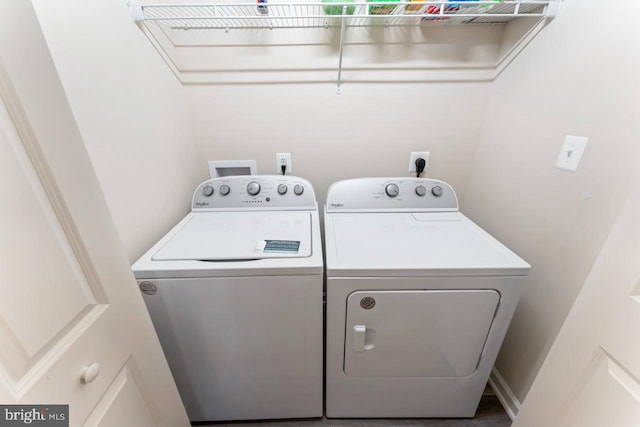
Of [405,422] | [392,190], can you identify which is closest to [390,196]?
[392,190]

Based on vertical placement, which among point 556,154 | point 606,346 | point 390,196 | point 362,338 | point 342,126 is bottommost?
point 362,338

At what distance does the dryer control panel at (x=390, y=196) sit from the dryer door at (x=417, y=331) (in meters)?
0.56

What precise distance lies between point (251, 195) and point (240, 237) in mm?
370

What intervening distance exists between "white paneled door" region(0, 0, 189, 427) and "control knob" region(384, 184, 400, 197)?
1.19 meters

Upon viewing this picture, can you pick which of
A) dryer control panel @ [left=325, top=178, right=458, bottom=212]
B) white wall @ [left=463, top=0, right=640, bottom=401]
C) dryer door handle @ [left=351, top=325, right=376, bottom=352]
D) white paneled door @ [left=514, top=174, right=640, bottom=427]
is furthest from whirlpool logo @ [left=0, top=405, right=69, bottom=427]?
white wall @ [left=463, top=0, right=640, bottom=401]

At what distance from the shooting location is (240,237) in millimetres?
1098

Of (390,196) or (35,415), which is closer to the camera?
(35,415)

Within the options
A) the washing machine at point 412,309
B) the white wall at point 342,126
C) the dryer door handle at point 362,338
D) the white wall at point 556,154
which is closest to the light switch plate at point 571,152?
the white wall at point 556,154

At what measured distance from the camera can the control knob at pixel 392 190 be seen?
4.60 ft

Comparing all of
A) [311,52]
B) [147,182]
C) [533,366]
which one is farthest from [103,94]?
[533,366]

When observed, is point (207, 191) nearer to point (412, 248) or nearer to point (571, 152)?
point (412, 248)

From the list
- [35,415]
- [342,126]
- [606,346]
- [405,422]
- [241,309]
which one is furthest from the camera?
[342,126]

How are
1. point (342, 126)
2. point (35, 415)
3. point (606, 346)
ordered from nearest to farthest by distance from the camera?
point (35, 415) < point (606, 346) < point (342, 126)

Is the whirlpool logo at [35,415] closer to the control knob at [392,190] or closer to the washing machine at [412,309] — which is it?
the washing machine at [412,309]
